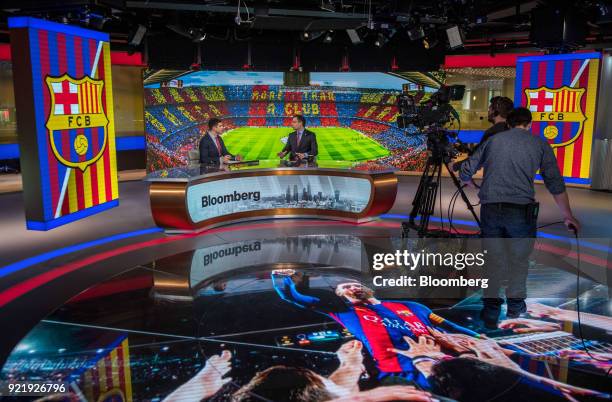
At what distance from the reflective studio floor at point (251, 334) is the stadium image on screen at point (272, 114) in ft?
24.7

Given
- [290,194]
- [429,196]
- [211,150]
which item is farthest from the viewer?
[290,194]

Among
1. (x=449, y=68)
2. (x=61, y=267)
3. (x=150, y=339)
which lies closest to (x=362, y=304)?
(x=150, y=339)

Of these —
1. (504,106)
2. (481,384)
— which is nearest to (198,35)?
(504,106)

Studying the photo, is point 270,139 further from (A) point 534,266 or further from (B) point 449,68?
(A) point 534,266

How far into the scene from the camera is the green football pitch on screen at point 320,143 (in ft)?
36.8

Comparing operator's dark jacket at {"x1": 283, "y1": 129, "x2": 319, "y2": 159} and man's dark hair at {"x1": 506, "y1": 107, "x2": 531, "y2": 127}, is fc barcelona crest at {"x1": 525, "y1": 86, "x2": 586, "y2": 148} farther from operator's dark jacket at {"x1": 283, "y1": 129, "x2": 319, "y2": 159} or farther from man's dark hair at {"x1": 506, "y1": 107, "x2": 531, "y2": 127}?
man's dark hair at {"x1": 506, "y1": 107, "x2": 531, "y2": 127}

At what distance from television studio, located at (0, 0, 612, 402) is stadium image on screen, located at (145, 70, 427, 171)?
0.04 m

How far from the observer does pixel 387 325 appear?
250cm

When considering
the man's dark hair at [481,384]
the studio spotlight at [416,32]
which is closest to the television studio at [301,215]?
the man's dark hair at [481,384]

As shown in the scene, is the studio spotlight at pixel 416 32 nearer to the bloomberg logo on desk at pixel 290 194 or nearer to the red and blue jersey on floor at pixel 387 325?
the bloomberg logo on desk at pixel 290 194

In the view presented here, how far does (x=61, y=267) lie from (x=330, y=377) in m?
3.42

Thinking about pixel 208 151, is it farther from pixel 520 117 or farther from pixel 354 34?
pixel 520 117

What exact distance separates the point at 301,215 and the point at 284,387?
4.64 metres

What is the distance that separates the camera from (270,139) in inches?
444
